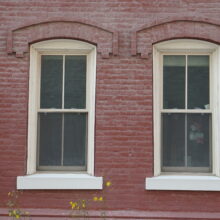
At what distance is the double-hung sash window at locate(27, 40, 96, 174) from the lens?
6.19 m

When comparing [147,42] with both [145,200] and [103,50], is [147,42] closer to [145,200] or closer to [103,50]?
[103,50]

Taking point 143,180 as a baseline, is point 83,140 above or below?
above

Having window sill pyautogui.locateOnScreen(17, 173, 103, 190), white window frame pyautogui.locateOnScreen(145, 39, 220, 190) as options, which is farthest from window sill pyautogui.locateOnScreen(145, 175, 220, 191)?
window sill pyautogui.locateOnScreen(17, 173, 103, 190)

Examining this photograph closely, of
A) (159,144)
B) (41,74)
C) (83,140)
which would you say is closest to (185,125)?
(159,144)

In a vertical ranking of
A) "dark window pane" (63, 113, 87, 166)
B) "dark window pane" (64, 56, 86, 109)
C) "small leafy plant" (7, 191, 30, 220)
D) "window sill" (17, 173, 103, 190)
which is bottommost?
"small leafy plant" (7, 191, 30, 220)

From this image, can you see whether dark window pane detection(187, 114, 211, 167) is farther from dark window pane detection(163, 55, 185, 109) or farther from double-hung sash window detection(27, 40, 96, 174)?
double-hung sash window detection(27, 40, 96, 174)

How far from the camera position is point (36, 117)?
6.21 metres

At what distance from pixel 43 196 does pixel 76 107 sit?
148 centimetres

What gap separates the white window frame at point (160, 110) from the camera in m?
5.89

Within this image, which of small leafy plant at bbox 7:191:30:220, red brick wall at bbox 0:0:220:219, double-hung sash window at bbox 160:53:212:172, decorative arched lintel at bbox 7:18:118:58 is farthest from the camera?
double-hung sash window at bbox 160:53:212:172

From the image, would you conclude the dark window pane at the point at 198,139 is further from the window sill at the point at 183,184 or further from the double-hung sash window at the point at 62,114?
the double-hung sash window at the point at 62,114

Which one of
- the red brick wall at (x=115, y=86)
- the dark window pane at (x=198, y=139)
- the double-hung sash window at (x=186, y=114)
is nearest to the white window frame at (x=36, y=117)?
the red brick wall at (x=115, y=86)

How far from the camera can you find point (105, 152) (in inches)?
236

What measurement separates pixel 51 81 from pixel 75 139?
1021mm
